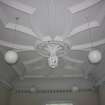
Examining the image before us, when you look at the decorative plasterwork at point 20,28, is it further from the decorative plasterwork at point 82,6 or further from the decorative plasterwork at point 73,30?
the decorative plasterwork at point 82,6

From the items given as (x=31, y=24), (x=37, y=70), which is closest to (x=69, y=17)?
(x=31, y=24)

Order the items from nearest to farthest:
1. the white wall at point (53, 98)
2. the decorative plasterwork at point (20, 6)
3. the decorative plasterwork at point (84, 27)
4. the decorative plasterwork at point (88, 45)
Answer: the decorative plasterwork at point (20, 6) → the decorative plasterwork at point (84, 27) → the decorative plasterwork at point (88, 45) → the white wall at point (53, 98)

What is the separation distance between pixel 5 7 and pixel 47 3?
62 cm

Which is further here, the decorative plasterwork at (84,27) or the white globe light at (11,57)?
the decorative plasterwork at (84,27)

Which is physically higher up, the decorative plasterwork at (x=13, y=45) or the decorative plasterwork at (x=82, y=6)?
the decorative plasterwork at (x=82, y=6)

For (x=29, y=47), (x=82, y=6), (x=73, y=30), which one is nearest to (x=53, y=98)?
(x=29, y=47)

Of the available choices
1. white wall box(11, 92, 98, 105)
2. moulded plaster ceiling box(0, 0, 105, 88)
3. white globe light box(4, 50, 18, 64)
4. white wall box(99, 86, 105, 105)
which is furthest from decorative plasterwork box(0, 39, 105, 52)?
white wall box(11, 92, 98, 105)

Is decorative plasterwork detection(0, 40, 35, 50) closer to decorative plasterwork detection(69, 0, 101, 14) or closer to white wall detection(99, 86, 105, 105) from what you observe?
decorative plasterwork detection(69, 0, 101, 14)

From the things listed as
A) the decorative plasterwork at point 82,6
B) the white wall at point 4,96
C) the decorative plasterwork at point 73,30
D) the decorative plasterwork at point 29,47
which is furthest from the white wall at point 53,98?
the decorative plasterwork at point 82,6

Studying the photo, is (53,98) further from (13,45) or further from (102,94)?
(13,45)

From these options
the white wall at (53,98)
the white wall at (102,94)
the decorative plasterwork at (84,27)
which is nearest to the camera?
the decorative plasterwork at (84,27)

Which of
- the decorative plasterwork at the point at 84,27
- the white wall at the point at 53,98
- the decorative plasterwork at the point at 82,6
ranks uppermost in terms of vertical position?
the decorative plasterwork at the point at 82,6

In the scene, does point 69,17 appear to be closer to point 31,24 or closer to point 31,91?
point 31,24

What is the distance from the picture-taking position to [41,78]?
568cm
